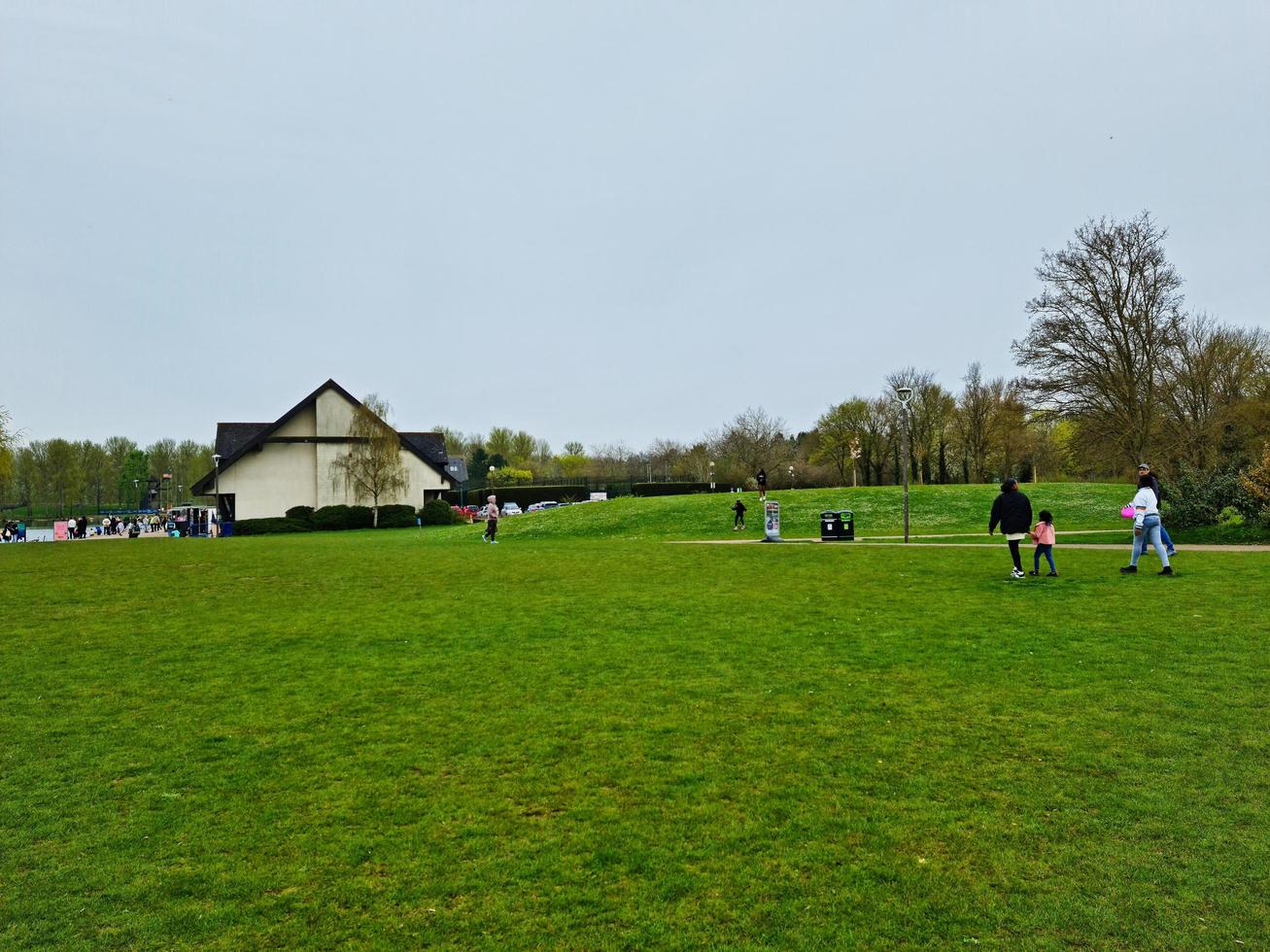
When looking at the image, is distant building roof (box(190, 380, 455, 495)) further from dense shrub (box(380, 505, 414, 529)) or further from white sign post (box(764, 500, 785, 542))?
white sign post (box(764, 500, 785, 542))

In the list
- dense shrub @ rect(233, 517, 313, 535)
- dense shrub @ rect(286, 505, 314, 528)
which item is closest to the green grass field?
dense shrub @ rect(233, 517, 313, 535)

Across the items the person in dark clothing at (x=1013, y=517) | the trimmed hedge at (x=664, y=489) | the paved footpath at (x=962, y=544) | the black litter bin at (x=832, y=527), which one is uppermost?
the trimmed hedge at (x=664, y=489)

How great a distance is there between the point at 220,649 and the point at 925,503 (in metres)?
33.7

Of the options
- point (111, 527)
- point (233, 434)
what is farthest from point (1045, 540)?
point (233, 434)

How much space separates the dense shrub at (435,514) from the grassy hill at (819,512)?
51.8 feet

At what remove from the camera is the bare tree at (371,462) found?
179 ft

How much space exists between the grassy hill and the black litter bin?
3936mm

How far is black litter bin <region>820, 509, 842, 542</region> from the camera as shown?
26547mm

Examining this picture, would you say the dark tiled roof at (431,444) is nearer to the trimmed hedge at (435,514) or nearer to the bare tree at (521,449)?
the trimmed hedge at (435,514)

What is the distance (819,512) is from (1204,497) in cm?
1623

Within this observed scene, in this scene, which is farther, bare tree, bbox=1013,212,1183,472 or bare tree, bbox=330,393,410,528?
bare tree, bbox=330,393,410,528

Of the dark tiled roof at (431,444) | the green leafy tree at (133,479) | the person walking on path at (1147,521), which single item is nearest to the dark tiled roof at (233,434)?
the dark tiled roof at (431,444)

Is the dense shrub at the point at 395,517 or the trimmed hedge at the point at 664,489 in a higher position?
the trimmed hedge at the point at 664,489

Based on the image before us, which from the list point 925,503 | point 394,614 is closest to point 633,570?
point 394,614
